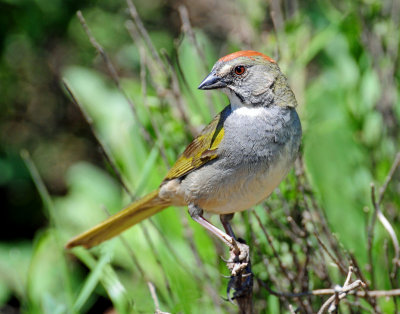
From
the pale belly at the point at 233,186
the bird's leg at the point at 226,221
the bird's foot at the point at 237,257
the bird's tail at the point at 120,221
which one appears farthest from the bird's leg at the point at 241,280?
the bird's tail at the point at 120,221

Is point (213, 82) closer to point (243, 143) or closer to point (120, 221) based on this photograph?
point (243, 143)

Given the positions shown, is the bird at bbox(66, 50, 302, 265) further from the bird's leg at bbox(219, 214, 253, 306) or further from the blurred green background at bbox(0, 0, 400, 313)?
the blurred green background at bbox(0, 0, 400, 313)

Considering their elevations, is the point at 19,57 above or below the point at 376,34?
above

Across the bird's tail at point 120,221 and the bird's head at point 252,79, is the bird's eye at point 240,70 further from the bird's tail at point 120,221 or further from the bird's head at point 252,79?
the bird's tail at point 120,221

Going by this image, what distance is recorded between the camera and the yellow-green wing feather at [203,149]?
2.61 m

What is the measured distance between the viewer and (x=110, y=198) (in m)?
4.61

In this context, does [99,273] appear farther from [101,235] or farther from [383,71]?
[383,71]

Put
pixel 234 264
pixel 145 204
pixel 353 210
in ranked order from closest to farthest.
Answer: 1. pixel 234 264
2. pixel 145 204
3. pixel 353 210

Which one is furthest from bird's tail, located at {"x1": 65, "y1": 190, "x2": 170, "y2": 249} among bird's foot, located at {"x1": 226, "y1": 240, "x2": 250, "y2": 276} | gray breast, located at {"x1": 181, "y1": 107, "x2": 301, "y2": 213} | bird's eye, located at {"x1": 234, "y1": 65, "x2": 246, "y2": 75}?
bird's eye, located at {"x1": 234, "y1": 65, "x2": 246, "y2": 75}

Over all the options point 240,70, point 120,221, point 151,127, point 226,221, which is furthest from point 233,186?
point 151,127

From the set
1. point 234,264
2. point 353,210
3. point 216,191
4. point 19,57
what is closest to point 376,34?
point 353,210

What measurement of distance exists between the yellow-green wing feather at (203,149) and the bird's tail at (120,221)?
5.5 inches

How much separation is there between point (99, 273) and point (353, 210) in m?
1.85

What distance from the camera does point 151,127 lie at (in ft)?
11.9
